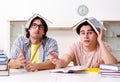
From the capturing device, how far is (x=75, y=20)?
4.61m

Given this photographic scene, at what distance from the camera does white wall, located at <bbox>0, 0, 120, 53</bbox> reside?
15.1 ft

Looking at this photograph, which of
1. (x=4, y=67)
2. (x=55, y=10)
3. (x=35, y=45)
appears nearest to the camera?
(x=4, y=67)

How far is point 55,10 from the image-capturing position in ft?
15.2

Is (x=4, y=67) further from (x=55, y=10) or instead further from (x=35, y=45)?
(x=55, y=10)

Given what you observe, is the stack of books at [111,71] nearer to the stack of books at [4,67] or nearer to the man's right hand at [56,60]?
the man's right hand at [56,60]

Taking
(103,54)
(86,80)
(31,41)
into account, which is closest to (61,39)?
(31,41)

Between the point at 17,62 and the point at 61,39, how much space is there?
231 centimetres

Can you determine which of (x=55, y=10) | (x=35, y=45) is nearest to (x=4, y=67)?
(x=35, y=45)

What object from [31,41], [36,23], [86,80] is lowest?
[86,80]

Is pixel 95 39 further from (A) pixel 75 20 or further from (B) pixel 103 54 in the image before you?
(A) pixel 75 20

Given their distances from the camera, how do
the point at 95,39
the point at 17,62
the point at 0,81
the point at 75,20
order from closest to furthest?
1. the point at 0,81
2. the point at 17,62
3. the point at 95,39
4. the point at 75,20

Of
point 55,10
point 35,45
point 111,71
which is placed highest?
point 55,10

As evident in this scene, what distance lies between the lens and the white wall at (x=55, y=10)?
182 inches

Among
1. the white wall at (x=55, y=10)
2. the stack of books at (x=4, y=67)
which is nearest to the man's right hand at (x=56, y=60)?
the stack of books at (x=4, y=67)
